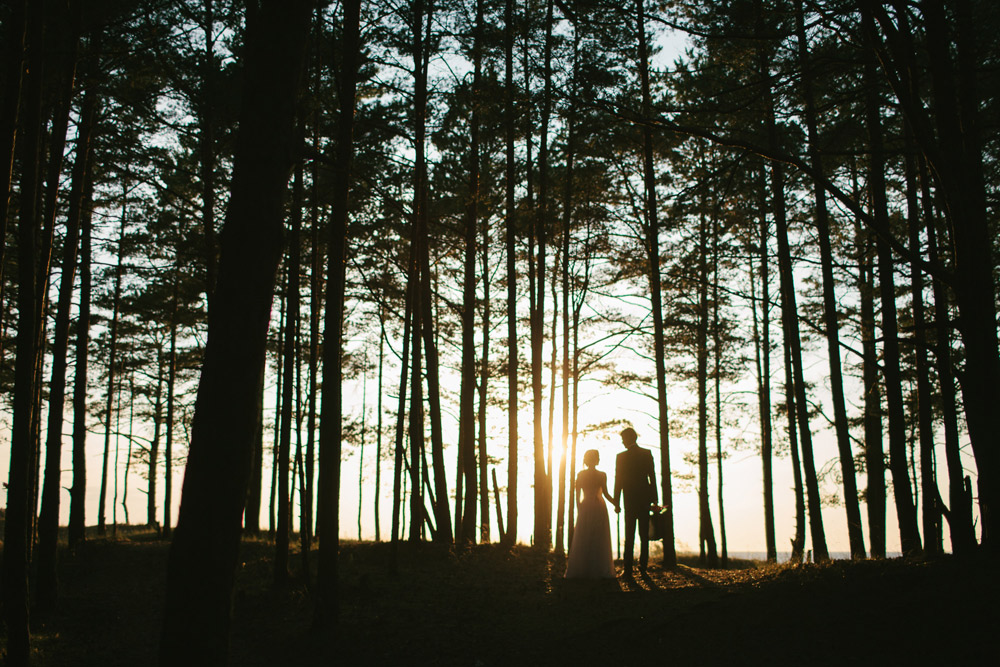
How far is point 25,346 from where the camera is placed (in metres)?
7.04

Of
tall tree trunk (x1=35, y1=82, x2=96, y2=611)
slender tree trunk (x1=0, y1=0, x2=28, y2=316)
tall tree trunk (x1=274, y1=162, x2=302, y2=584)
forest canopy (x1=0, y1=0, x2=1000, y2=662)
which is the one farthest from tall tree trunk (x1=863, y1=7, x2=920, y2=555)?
tall tree trunk (x1=35, y1=82, x2=96, y2=611)

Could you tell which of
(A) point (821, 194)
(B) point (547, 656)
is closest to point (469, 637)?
(B) point (547, 656)

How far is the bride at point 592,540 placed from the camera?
30.6 ft

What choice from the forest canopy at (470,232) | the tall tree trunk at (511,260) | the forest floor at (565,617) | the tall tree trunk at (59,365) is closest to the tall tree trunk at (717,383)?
the forest canopy at (470,232)

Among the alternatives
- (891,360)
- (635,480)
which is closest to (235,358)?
(635,480)

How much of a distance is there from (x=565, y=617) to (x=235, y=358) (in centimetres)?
532

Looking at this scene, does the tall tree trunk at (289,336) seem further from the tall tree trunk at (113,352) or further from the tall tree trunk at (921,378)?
the tall tree trunk at (921,378)

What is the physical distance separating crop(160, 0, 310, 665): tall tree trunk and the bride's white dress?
613 centimetres

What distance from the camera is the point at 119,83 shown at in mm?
10461

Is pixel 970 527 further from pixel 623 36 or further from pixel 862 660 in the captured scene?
pixel 623 36

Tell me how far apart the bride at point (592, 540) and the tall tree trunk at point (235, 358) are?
20.1 feet

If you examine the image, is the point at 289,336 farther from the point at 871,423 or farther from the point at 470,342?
the point at 871,423

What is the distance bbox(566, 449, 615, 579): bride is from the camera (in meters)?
9.31

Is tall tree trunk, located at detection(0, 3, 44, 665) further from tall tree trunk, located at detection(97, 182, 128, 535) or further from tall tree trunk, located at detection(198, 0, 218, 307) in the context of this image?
tall tree trunk, located at detection(97, 182, 128, 535)
